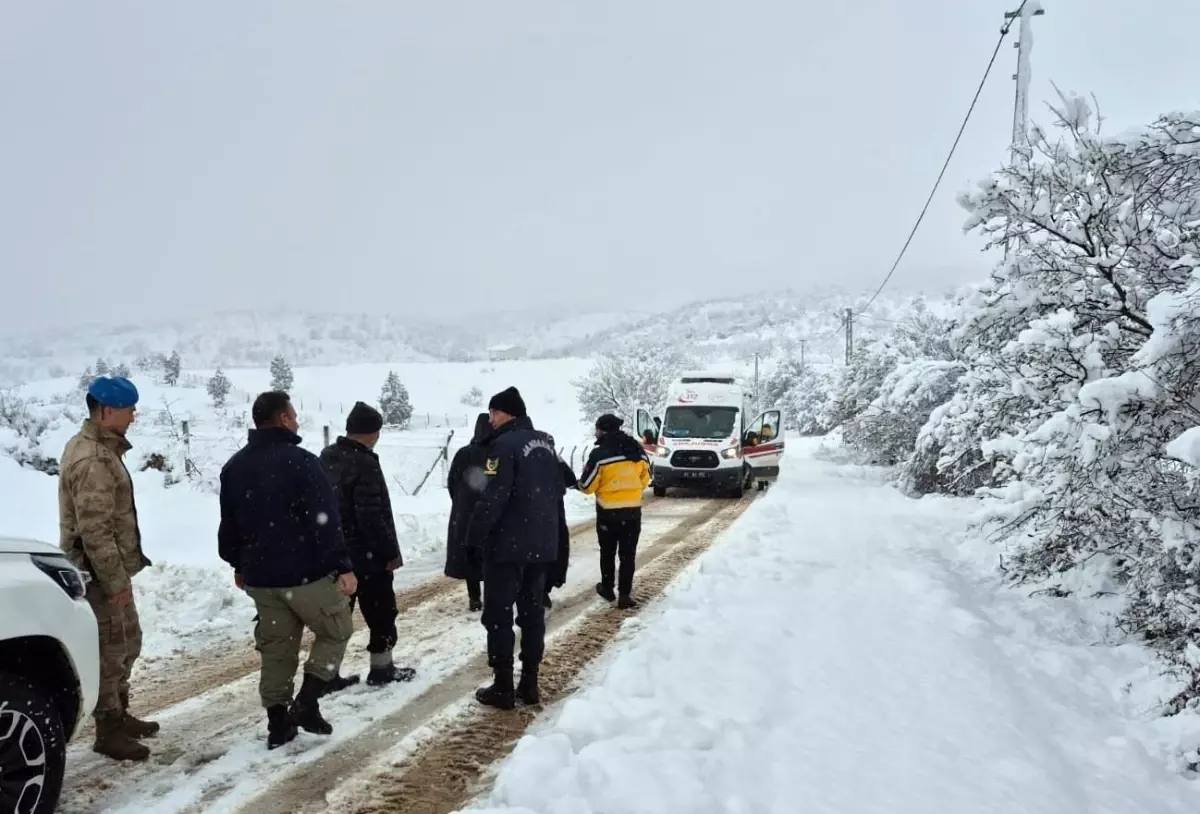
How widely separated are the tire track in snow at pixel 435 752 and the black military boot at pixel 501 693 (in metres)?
0.06

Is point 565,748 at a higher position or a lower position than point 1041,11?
lower

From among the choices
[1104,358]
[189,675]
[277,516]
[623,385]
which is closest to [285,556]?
[277,516]

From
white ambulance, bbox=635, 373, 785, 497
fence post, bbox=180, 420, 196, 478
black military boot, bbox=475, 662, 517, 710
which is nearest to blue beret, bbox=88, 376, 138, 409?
black military boot, bbox=475, 662, 517, 710

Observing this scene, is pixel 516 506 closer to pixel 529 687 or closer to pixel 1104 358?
pixel 529 687

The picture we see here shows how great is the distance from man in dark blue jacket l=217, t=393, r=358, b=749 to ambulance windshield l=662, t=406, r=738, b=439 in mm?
14301

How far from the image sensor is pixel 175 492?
1177cm

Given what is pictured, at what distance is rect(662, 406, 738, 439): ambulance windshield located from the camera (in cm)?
1811

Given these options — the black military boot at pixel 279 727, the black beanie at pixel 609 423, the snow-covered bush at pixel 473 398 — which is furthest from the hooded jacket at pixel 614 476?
the snow-covered bush at pixel 473 398

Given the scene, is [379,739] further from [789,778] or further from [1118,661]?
[1118,661]

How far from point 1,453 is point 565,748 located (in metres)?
14.8

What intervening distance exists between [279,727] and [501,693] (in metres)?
1.29

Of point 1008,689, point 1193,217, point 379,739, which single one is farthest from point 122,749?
point 1193,217

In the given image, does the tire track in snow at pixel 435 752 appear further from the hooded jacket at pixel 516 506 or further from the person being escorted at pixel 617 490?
the hooded jacket at pixel 516 506

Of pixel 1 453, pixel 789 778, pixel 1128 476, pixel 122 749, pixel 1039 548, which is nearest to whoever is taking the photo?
pixel 789 778
